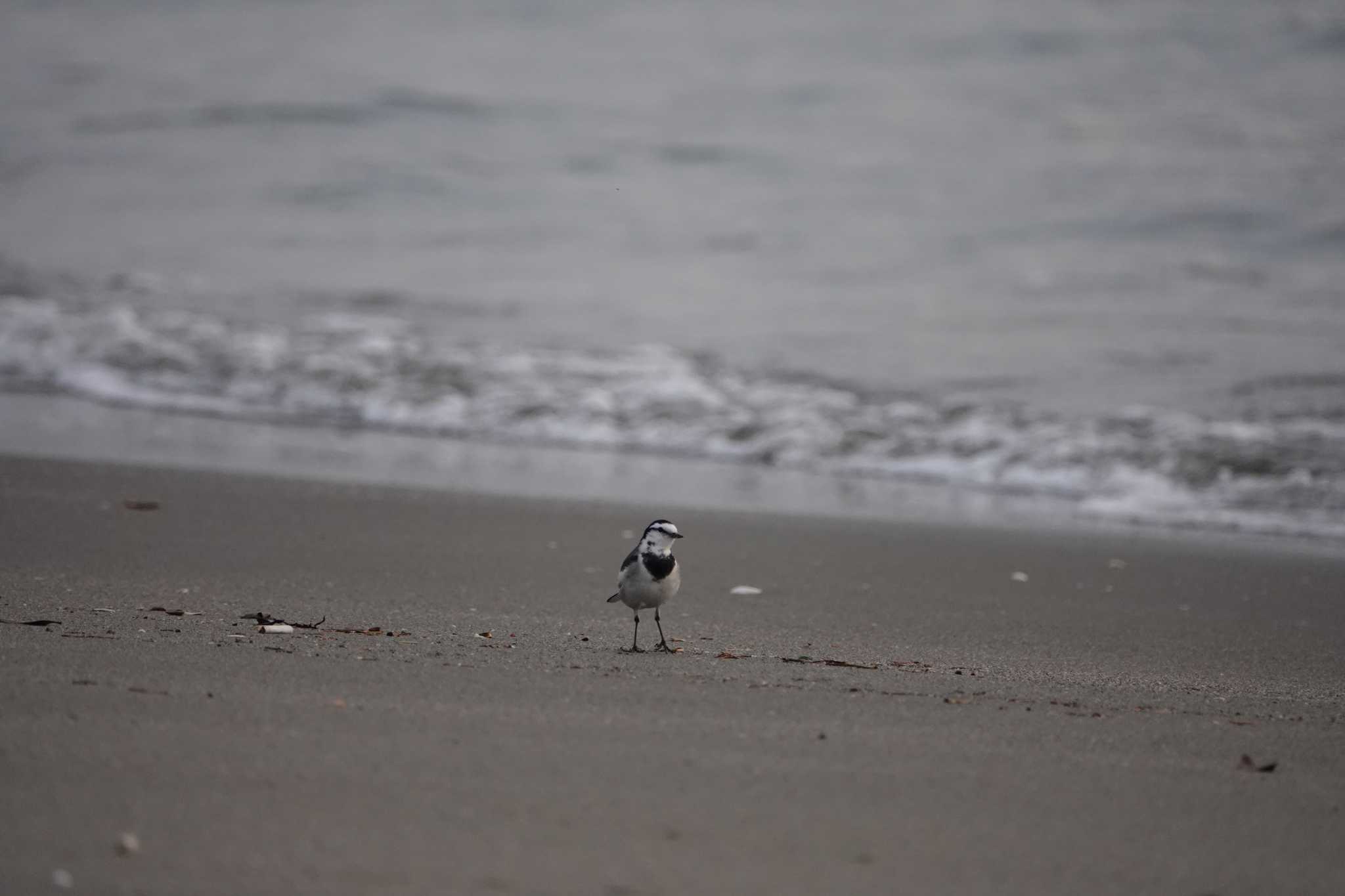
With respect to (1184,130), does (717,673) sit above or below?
below

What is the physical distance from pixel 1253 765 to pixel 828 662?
4.70 feet

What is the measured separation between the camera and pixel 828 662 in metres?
4.54

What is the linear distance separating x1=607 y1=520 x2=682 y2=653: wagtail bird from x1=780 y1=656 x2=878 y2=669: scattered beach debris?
42 centimetres

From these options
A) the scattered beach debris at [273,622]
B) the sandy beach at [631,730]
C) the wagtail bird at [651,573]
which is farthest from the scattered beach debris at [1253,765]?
the scattered beach debris at [273,622]

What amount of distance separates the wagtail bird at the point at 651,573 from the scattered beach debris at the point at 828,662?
16.6 inches

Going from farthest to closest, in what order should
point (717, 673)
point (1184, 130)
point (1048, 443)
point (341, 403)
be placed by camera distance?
point (1184, 130) → point (341, 403) → point (1048, 443) → point (717, 673)

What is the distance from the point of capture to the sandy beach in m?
2.73

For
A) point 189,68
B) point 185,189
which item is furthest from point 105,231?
point 189,68

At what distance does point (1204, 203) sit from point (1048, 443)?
10.0m

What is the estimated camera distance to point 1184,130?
2112 centimetres

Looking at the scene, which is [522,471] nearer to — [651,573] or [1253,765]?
[651,573]

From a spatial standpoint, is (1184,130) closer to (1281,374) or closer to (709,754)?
(1281,374)

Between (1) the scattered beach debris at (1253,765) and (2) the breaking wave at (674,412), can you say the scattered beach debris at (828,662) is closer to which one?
(1) the scattered beach debris at (1253,765)

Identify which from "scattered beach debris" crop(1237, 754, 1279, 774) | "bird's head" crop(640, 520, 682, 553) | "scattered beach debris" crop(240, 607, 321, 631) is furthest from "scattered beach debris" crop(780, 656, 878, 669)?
"scattered beach debris" crop(240, 607, 321, 631)
